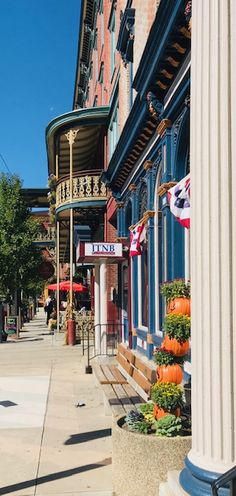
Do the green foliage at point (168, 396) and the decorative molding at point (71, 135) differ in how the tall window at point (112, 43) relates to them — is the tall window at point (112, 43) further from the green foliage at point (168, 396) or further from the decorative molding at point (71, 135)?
the green foliage at point (168, 396)

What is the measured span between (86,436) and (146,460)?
283 cm

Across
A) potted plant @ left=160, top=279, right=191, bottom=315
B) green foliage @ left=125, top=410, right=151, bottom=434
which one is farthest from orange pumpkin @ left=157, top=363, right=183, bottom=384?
potted plant @ left=160, top=279, right=191, bottom=315

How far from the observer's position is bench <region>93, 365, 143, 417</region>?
780 cm

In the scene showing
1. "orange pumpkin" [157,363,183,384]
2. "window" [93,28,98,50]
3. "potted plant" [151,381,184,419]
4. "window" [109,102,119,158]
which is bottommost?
"potted plant" [151,381,184,419]

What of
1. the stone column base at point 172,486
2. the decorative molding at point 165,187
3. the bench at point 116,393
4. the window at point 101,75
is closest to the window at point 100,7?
the window at point 101,75

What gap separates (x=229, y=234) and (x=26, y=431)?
5.46 metres

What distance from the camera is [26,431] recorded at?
797cm

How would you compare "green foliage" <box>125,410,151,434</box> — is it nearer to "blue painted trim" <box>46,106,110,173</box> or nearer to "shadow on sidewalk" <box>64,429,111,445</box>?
"shadow on sidewalk" <box>64,429,111,445</box>

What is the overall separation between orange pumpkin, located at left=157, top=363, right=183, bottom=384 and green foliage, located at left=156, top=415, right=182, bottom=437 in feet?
1.71

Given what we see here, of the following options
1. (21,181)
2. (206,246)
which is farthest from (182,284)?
(21,181)

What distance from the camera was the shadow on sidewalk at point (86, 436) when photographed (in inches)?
291

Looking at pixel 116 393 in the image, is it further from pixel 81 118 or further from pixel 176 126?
pixel 81 118

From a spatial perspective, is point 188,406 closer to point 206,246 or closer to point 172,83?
point 206,246

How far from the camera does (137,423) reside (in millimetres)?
5363
